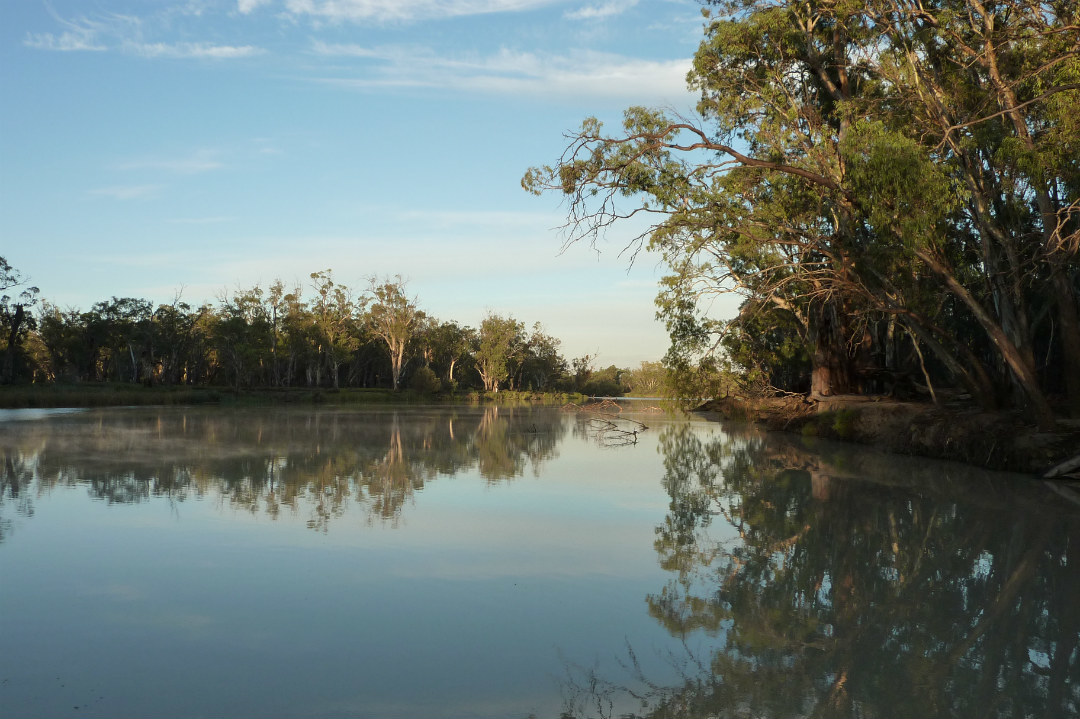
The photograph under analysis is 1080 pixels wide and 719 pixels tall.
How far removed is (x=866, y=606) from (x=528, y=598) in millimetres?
2703

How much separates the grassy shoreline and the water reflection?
20159 millimetres

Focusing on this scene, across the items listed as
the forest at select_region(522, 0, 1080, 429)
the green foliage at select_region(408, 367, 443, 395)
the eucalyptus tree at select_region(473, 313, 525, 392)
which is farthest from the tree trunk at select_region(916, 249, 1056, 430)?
the eucalyptus tree at select_region(473, 313, 525, 392)

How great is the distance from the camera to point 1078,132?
14.1 meters

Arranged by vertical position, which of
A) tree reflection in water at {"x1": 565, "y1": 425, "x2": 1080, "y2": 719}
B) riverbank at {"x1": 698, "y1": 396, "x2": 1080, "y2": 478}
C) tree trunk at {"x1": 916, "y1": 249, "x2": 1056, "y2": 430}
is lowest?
tree reflection in water at {"x1": 565, "y1": 425, "x2": 1080, "y2": 719}

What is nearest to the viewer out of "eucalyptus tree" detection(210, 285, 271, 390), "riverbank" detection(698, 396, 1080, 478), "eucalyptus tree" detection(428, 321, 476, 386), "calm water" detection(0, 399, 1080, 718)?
"calm water" detection(0, 399, 1080, 718)

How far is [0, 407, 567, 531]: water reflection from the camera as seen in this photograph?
449 inches

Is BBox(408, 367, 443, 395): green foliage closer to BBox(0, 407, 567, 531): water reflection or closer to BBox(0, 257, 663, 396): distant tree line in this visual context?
BBox(0, 257, 663, 396): distant tree line

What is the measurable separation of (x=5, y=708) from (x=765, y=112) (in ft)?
73.2

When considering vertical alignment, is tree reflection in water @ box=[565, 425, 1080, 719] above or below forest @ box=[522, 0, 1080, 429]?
below

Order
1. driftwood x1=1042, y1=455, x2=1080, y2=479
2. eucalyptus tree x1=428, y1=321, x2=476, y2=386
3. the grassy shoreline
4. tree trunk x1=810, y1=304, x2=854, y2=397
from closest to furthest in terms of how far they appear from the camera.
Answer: driftwood x1=1042, y1=455, x2=1080, y2=479 → tree trunk x1=810, y1=304, x2=854, y2=397 → the grassy shoreline → eucalyptus tree x1=428, y1=321, x2=476, y2=386

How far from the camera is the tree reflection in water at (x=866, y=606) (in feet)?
14.2

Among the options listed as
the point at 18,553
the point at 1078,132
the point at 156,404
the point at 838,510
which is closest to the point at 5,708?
the point at 18,553

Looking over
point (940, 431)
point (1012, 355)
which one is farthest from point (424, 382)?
point (1012, 355)

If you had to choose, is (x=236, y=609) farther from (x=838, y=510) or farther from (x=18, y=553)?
(x=838, y=510)
